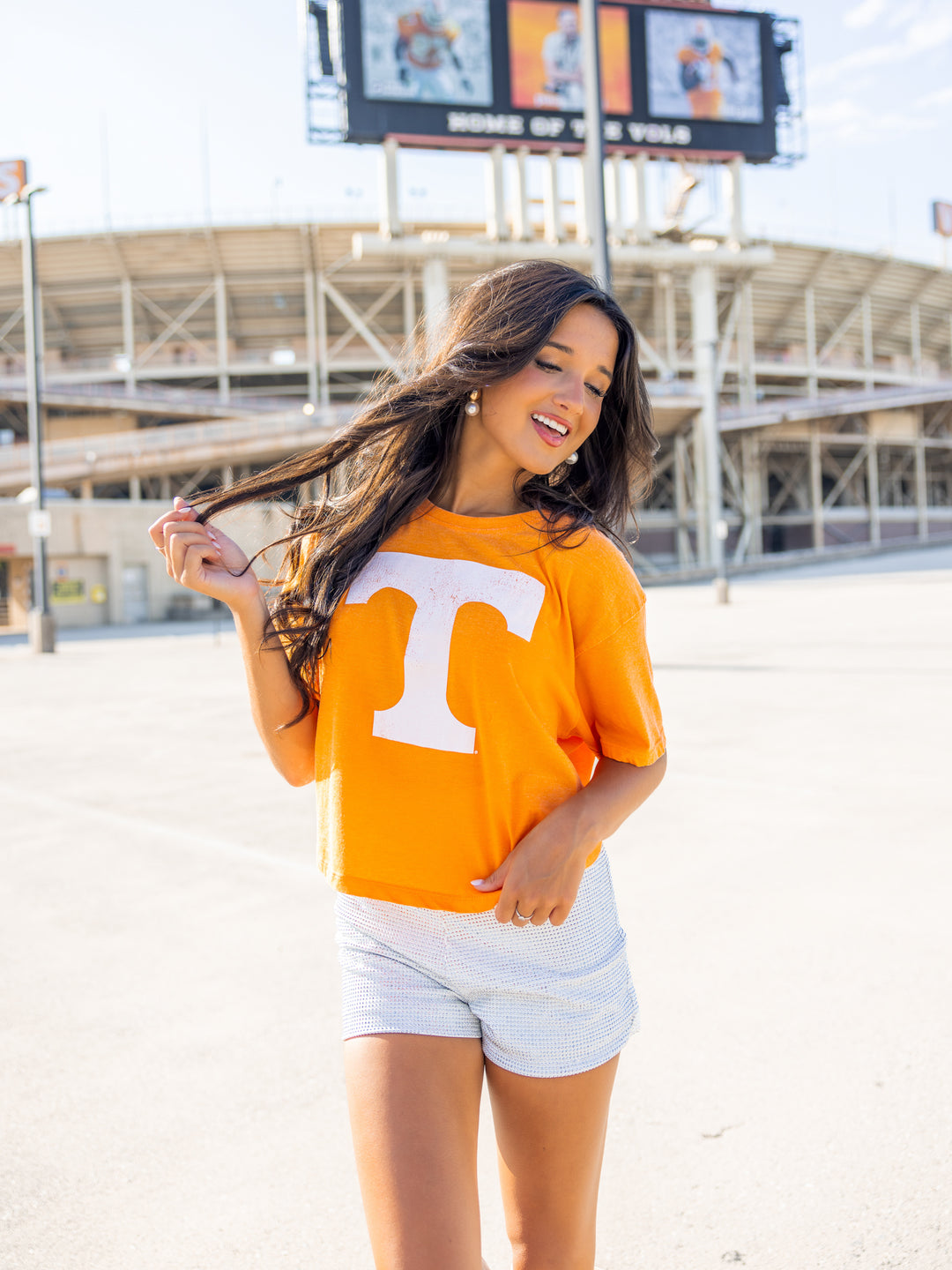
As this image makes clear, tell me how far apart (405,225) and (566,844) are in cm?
4612

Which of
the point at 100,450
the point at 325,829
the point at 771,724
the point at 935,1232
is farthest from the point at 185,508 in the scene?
the point at 100,450

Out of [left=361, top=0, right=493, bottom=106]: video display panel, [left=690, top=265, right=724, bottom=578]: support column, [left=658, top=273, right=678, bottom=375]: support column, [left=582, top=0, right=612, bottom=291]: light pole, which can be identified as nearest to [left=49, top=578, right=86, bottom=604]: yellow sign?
[left=361, top=0, right=493, bottom=106]: video display panel

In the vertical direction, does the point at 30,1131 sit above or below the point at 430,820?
below

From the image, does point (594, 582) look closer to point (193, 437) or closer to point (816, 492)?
point (193, 437)

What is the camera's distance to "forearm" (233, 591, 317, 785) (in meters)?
1.66

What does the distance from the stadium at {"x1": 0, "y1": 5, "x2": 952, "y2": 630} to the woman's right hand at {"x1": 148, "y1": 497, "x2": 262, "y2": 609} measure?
3543cm

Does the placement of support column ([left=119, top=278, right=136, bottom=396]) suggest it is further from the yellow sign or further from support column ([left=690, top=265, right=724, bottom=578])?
support column ([left=690, top=265, right=724, bottom=578])

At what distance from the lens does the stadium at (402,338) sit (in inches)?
1491

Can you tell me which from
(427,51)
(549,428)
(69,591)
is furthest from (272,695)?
(427,51)

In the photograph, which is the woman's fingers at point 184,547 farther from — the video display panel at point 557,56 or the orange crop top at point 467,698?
the video display panel at point 557,56

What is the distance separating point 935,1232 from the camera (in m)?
2.11

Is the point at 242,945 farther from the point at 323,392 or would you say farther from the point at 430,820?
the point at 323,392

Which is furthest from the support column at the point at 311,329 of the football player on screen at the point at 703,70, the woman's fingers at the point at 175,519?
the woman's fingers at the point at 175,519

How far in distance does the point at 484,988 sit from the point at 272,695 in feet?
1.95
